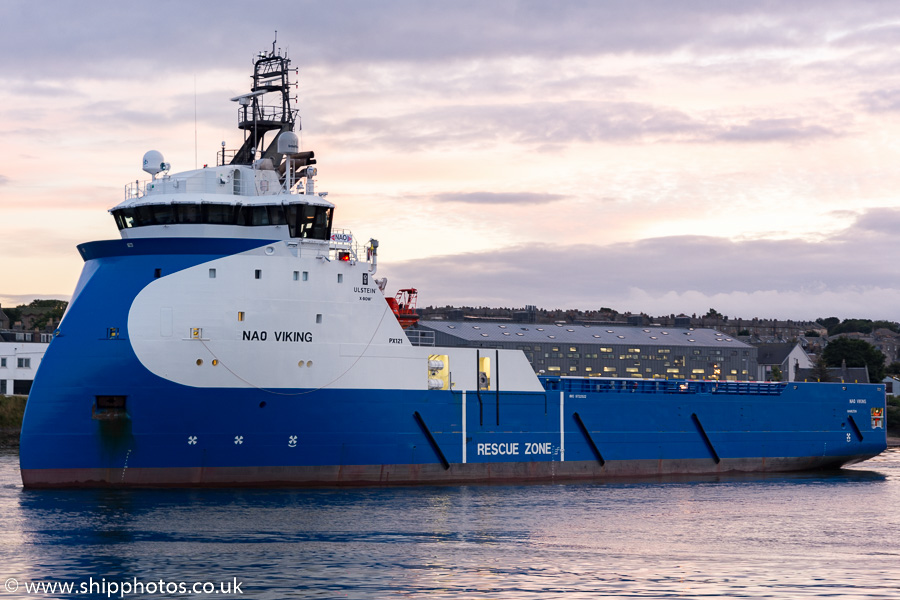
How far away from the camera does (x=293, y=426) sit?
119 ft

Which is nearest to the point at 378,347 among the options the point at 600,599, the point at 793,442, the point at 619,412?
the point at 619,412

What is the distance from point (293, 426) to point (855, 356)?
104 m

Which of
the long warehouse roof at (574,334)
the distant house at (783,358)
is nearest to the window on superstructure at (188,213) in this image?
the long warehouse roof at (574,334)

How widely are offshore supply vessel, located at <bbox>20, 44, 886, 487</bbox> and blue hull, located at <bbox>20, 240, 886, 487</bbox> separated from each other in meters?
0.06

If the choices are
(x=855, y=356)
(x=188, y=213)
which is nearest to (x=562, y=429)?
(x=188, y=213)

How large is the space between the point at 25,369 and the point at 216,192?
44.5 meters

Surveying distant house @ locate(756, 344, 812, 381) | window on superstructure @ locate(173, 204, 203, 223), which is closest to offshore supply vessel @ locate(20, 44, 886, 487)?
window on superstructure @ locate(173, 204, 203, 223)

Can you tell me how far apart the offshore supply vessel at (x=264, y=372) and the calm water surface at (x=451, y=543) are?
143cm

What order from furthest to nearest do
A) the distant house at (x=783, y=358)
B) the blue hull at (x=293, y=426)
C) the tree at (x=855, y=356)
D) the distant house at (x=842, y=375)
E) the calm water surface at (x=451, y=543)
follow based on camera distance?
the tree at (x=855, y=356)
the distant house at (x=783, y=358)
the distant house at (x=842, y=375)
the blue hull at (x=293, y=426)
the calm water surface at (x=451, y=543)

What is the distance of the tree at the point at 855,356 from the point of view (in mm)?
126688

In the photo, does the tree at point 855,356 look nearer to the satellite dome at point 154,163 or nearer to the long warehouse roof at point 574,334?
the long warehouse roof at point 574,334

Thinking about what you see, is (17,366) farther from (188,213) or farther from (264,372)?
(264,372)

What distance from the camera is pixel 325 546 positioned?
26.9 meters

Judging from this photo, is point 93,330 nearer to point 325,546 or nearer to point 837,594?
point 325,546
